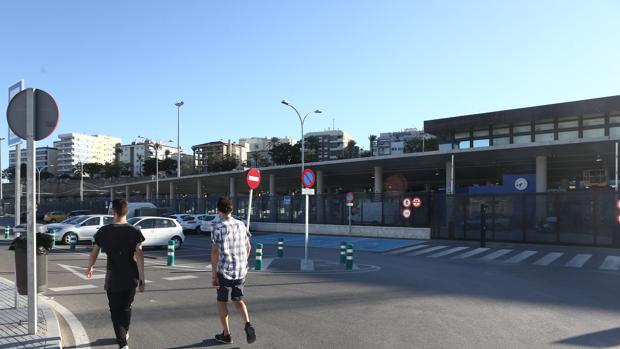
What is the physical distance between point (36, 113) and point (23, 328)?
9.21 ft

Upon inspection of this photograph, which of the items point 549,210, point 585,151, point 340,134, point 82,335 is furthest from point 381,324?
point 340,134

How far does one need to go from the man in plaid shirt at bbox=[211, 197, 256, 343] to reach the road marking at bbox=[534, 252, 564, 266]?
13.7 meters

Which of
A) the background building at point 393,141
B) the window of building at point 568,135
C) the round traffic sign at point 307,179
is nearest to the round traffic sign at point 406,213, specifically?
the round traffic sign at point 307,179

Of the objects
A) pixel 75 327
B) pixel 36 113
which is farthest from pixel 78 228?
pixel 36 113

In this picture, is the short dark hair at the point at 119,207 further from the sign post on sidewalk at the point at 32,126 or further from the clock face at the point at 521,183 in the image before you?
the clock face at the point at 521,183

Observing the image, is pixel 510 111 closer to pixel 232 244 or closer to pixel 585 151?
pixel 585 151

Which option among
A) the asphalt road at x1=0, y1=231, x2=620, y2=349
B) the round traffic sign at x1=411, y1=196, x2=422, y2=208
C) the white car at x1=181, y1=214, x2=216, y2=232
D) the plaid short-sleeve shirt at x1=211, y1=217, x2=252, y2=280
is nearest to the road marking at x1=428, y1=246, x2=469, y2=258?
the asphalt road at x1=0, y1=231, x2=620, y2=349

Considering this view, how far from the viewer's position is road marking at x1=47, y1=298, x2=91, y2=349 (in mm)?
6113

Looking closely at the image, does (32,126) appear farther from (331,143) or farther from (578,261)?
(331,143)

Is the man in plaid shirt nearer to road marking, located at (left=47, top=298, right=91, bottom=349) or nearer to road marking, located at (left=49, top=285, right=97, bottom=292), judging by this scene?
road marking, located at (left=47, top=298, right=91, bottom=349)

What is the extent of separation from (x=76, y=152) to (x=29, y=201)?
20466 cm

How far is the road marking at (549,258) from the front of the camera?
55.3 feet

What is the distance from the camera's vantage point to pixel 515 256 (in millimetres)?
19125

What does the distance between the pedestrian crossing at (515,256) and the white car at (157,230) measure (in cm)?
937
